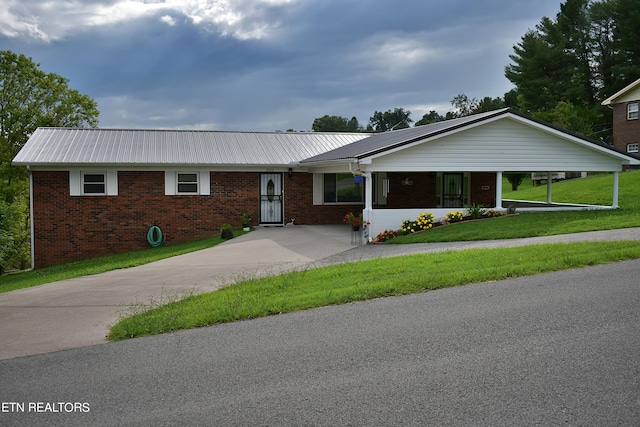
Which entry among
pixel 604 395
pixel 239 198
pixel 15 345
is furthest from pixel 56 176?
pixel 604 395

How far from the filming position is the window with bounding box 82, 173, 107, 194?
2252 centimetres

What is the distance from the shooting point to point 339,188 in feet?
80.9

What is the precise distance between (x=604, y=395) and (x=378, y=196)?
1941 cm

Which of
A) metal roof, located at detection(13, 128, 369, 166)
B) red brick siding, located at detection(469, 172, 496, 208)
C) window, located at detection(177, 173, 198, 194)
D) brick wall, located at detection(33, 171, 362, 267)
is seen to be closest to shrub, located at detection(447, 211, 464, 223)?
red brick siding, located at detection(469, 172, 496, 208)

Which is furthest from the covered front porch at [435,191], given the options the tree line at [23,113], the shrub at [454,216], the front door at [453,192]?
the tree line at [23,113]

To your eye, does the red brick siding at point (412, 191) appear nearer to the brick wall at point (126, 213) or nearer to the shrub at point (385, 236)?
the brick wall at point (126, 213)

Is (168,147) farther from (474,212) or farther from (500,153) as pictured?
(500,153)

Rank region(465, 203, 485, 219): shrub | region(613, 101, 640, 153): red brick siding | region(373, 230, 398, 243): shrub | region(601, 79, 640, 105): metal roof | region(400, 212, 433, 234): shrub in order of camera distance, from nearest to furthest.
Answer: region(373, 230, 398, 243): shrub → region(400, 212, 433, 234): shrub → region(465, 203, 485, 219): shrub → region(601, 79, 640, 105): metal roof → region(613, 101, 640, 153): red brick siding

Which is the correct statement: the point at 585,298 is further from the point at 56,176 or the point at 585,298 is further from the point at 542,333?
the point at 56,176

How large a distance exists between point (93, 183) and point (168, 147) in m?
3.36

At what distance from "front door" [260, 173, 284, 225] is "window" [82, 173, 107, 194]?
592 centimetres

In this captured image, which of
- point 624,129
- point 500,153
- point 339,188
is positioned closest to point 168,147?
point 339,188

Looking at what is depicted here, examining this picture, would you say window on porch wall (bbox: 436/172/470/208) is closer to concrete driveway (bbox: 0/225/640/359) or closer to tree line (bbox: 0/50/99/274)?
concrete driveway (bbox: 0/225/640/359)

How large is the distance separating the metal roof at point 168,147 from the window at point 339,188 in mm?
1517
